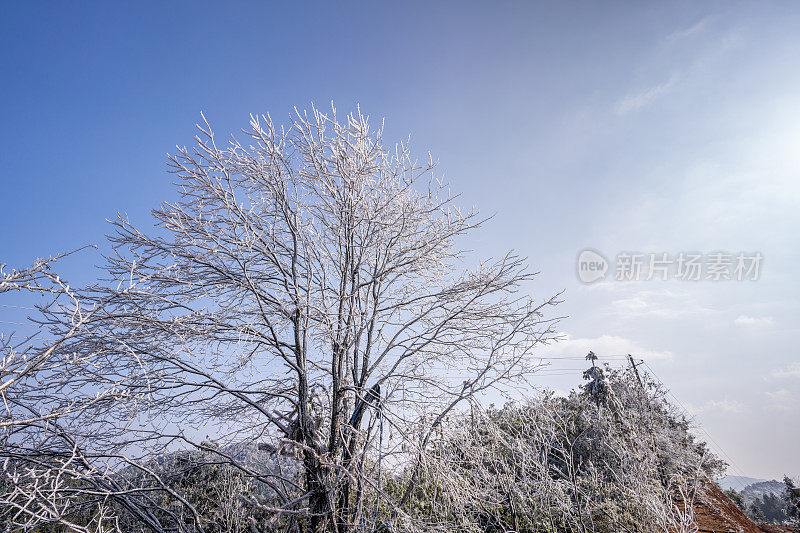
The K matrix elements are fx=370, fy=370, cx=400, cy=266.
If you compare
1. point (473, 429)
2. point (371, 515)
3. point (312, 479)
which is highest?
point (473, 429)

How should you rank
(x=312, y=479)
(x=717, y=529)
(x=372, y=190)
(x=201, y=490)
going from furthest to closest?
(x=717, y=529) → (x=201, y=490) → (x=372, y=190) → (x=312, y=479)

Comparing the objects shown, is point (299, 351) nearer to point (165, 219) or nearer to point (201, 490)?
point (165, 219)

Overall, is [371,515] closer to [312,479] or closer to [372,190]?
[312,479]

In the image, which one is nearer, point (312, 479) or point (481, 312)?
point (312, 479)

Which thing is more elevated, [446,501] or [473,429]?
[473,429]

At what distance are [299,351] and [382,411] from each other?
58.6 inches

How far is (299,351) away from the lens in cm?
499

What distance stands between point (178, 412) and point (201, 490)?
497 cm

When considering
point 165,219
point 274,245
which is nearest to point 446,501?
point 274,245

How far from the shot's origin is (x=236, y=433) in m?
4.98

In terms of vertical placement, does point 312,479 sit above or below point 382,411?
below

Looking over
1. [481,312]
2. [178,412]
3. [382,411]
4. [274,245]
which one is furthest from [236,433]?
[481,312]

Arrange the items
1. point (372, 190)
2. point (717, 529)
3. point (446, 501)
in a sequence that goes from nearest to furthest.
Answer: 1. point (446, 501)
2. point (372, 190)
3. point (717, 529)

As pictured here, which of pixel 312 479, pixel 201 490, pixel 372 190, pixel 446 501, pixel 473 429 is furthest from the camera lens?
pixel 201 490
